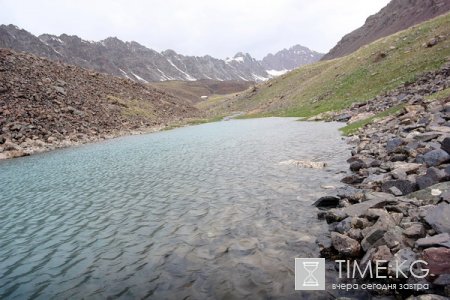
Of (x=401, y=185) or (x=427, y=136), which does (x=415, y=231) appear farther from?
(x=427, y=136)

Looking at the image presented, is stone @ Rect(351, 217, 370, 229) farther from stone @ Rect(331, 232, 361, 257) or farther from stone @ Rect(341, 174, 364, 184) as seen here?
stone @ Rect(341, 174, 364, 184)

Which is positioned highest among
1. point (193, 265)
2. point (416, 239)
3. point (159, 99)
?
point (159, 99)

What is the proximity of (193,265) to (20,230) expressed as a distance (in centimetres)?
955

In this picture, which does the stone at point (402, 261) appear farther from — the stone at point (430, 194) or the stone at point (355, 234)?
the stone at point (430, 194)

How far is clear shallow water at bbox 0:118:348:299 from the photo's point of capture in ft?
31.0

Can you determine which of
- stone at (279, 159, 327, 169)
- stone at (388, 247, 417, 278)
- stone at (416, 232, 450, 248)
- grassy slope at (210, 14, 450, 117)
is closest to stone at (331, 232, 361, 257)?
stone at (388, 247, 417, 278)

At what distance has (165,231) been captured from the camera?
520 inches

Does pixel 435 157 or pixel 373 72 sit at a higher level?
pixel 373 72

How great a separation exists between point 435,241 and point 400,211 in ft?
8.31

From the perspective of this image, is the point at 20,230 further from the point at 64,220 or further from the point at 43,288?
the point at 43,288

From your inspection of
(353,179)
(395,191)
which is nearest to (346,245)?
(395,191)

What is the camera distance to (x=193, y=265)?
10258mm

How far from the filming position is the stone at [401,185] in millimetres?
12602

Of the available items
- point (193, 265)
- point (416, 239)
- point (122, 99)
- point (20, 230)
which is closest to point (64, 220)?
point (20, 230)
